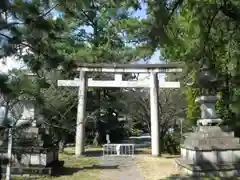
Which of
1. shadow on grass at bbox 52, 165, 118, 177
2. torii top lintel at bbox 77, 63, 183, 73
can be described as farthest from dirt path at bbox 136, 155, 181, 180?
torii top lintel at bbox 77, 63, 183, 73

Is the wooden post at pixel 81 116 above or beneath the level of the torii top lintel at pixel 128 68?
beneath

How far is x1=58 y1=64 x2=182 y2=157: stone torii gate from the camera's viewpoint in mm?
13891

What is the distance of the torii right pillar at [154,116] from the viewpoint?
13797mm

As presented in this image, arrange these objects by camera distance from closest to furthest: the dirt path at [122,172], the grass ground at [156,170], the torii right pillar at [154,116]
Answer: the dirt path at [122,172] < the grass ground at [156,170] < the torii right pillar at [154,116]

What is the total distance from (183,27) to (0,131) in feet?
17.2

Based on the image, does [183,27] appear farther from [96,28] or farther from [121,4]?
[96,28]

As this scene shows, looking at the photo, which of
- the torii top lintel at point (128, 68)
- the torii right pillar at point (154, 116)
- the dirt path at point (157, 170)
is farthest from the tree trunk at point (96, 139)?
the dirt path at point (157, 170)

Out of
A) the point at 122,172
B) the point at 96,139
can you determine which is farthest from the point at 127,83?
the point at 96,139

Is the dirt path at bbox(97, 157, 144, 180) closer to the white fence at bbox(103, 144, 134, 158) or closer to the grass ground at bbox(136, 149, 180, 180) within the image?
the grass ground at bbox(136, 149, 180, 180)

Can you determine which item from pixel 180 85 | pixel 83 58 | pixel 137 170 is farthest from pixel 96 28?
pixel 137 170

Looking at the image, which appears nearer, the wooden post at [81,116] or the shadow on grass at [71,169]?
the shadow on grass at [71,169]

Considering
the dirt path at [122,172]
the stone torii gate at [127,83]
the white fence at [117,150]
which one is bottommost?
the dirt path at [122,172]

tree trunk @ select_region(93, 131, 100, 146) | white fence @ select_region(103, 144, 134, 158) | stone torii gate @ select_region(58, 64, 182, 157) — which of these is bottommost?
white fence @ select_region(103, 144, 134, 158)

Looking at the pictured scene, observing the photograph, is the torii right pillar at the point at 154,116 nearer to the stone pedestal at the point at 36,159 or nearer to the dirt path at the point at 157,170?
the dirt path at the point at 157,170
